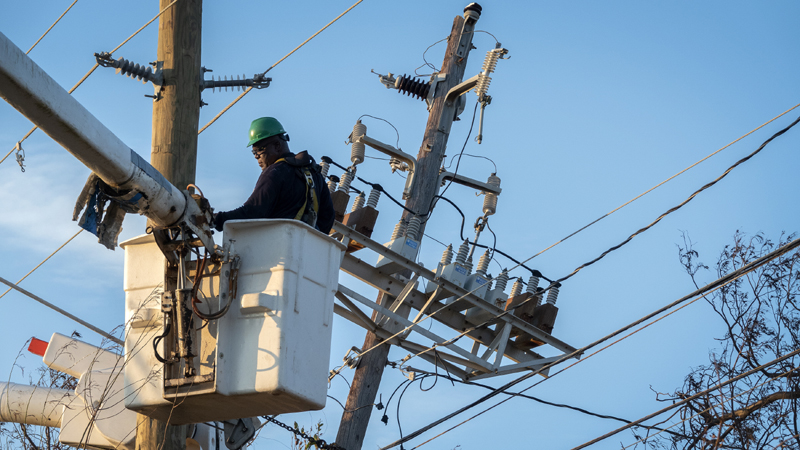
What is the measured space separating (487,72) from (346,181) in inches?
81.0

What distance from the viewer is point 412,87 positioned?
1141cm

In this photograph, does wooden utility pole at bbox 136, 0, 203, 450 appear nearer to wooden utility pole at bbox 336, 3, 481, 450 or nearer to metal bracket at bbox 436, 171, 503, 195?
wooden utility pole at bbox 336, 3, 481, 450

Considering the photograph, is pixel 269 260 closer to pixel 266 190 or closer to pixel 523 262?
pixel 266 190

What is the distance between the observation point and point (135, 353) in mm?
5203

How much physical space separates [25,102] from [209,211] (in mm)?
1281

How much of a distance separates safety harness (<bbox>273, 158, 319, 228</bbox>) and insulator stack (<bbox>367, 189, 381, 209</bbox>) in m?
4.17

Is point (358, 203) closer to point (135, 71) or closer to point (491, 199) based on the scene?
point (491, 199)

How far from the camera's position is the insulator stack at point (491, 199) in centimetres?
1078

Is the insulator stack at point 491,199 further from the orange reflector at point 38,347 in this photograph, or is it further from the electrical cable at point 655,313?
the orange reflector at point 38,347

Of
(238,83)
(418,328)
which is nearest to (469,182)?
(418,328)

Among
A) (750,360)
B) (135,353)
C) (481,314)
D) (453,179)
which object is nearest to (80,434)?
(135,353)

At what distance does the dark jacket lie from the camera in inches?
208

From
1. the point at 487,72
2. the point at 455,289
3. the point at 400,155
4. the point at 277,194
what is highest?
the point at 487,72

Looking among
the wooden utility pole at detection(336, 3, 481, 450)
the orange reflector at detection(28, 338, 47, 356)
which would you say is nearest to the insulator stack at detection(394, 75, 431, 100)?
the wooden utility pole at detection(336, 3, 481, 450)
